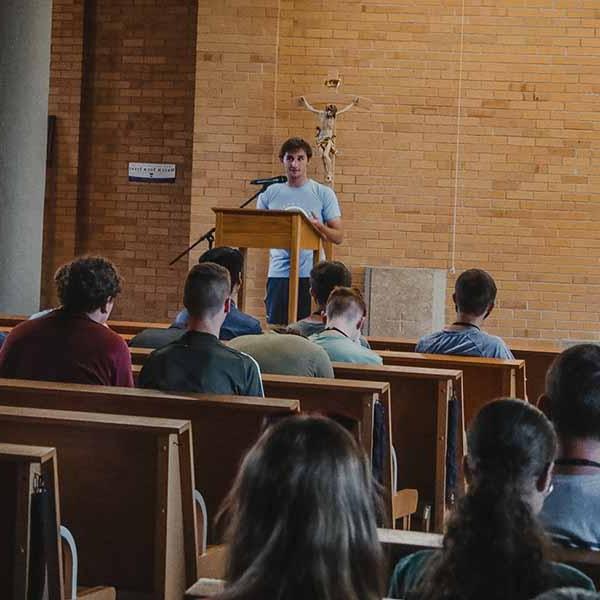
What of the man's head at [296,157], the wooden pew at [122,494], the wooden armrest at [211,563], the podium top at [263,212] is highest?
the man's head at [296,157]

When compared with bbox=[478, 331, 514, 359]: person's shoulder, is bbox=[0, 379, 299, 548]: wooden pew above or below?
below

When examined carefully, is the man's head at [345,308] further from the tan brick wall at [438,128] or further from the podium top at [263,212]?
the tan brick wall at [438,128]

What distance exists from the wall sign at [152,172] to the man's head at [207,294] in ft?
21.7

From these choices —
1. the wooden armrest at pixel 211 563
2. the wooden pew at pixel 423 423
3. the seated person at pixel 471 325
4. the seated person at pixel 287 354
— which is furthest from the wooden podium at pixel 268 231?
the wooden armrest at pixel 211 563

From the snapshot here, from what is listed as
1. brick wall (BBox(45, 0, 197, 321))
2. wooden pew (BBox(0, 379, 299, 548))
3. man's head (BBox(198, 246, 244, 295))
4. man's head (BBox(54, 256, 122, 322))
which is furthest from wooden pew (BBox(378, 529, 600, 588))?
brick wall (BBox(45, 0, 197, 321))

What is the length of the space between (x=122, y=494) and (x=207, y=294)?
1.09 m

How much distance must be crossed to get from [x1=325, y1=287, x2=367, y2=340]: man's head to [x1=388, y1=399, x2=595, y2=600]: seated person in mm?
3032

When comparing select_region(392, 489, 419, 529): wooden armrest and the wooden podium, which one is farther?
the wooden podium

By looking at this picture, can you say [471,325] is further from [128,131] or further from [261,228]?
[128,131]

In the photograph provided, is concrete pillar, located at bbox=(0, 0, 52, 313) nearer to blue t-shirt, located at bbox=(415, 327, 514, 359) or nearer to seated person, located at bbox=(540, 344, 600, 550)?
blue t-shirt, located at bbox=(415, 327, 514, 359)

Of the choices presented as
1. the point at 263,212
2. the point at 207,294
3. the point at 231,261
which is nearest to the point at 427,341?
the point at 231,261

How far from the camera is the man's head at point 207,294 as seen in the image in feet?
13.3

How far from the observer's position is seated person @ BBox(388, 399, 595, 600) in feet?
5.71

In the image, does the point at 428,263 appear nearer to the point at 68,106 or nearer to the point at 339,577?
the point at 68,106
